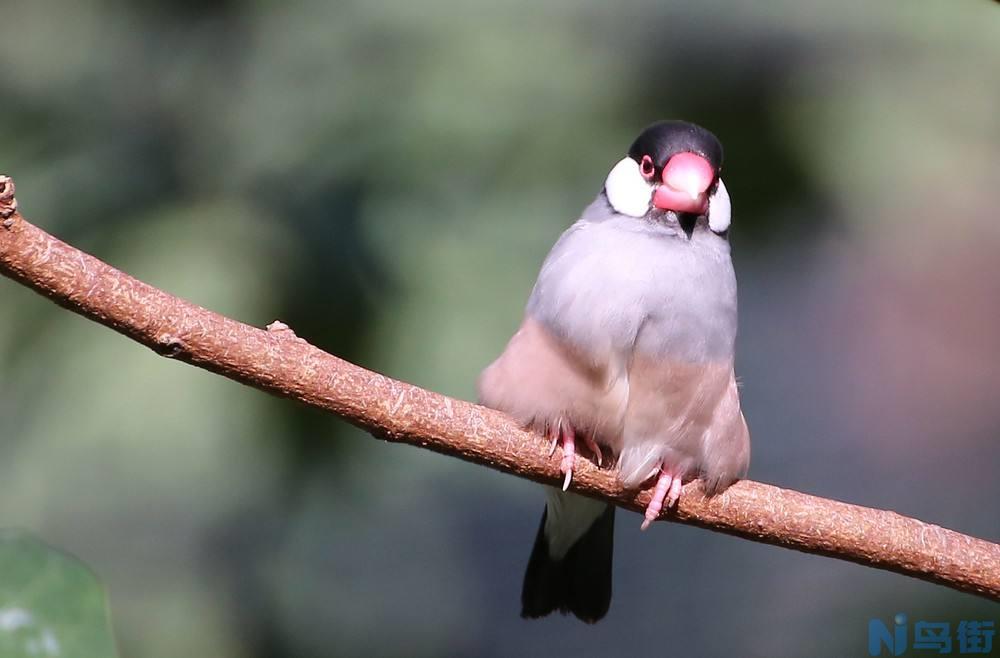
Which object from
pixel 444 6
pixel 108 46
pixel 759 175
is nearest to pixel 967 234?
pixel 759 175

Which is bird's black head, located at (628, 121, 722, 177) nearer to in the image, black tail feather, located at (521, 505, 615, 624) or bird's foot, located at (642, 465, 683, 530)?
bird's foot, located at (642, 465, 683, 530)

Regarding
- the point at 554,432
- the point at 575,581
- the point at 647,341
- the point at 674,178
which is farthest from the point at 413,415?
the point at 575,581

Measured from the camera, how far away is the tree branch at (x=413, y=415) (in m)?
1.06

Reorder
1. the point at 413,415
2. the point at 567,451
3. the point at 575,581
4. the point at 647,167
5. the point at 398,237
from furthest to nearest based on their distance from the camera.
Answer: the point at 398,237 < the point at 575,581 < the point at 647,167 < the point at 567,451 < the point at 413,415

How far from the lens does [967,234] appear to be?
2.49m

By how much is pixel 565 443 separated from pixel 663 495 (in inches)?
5.5

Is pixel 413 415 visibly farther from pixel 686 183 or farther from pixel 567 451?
pixel 686 183

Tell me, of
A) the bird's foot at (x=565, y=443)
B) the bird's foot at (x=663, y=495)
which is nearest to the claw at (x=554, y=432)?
the bird's foot at (x=565, y=443)

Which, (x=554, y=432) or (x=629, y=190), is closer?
(x=554, y=432)

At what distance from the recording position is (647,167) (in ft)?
4.60

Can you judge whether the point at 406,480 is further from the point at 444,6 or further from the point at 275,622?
the point at 444,6

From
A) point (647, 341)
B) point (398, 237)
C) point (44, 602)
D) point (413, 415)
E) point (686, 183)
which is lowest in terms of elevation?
point (44, 602)

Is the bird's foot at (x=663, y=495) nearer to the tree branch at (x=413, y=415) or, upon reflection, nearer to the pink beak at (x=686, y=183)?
the tree branch at (x=413, y=415)

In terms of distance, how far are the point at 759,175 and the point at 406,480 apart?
85 cm
